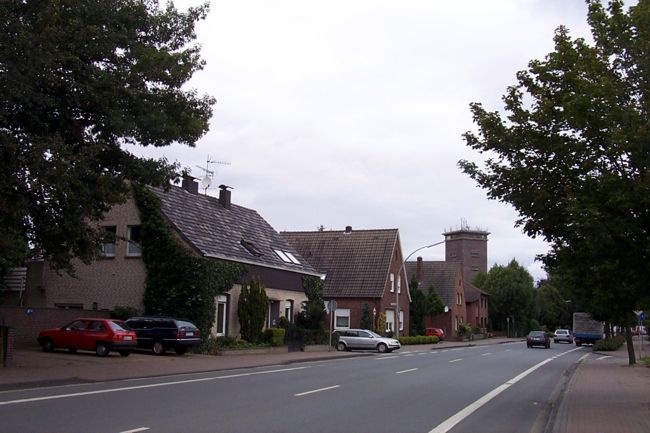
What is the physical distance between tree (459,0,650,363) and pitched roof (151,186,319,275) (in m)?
17.9

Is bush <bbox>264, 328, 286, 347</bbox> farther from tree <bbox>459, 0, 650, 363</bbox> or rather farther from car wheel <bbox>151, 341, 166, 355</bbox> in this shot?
tree <bbox>459, 0, 650, 363</bbox>

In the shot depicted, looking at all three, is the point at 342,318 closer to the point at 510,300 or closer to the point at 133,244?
the point at 133,244

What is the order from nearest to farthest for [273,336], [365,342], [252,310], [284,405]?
[284,405]
[252,310]
[273,336]
[365,342]

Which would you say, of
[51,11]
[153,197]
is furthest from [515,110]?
[153,197]

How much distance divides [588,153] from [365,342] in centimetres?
2637

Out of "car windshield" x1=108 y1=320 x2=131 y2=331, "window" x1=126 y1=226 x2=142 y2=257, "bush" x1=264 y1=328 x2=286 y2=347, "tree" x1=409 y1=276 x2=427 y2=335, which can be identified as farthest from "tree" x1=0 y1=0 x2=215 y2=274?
"tree" x1=409 y1=276 x2=427 y2=335

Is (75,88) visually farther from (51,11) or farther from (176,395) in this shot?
(176,395)

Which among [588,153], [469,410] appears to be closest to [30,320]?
[469,410]

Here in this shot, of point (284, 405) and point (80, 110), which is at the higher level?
point (80, 110)

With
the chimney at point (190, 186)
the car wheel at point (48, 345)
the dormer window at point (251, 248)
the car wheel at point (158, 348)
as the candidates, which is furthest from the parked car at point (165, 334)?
the chimney at point (190, 186)

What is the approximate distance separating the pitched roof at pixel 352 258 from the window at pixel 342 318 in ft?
3.83

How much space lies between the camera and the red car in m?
23.4

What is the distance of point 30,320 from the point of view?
85.0 ft

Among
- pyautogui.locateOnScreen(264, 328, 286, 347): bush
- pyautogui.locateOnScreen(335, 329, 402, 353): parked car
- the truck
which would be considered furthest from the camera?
the truck
